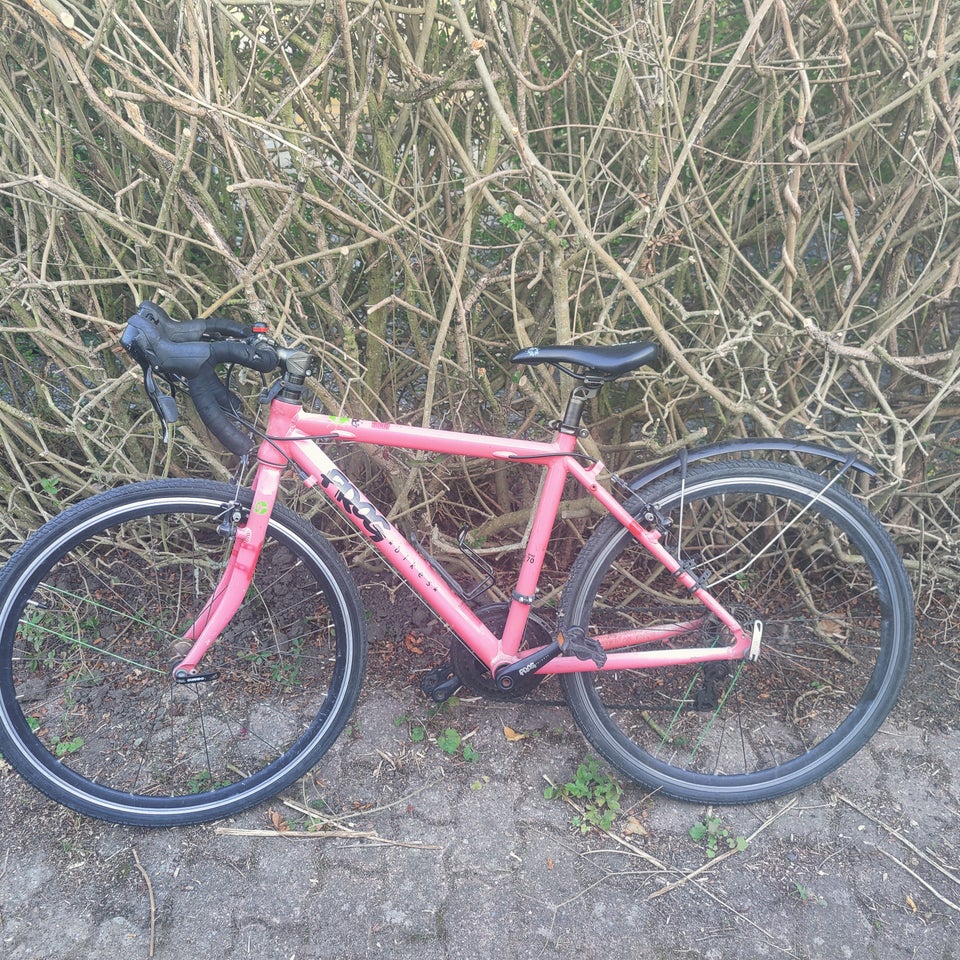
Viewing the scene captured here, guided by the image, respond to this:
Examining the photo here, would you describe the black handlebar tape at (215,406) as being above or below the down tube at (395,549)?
above

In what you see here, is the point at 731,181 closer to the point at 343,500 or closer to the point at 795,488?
the point at 795,488

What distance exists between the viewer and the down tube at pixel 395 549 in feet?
6.42

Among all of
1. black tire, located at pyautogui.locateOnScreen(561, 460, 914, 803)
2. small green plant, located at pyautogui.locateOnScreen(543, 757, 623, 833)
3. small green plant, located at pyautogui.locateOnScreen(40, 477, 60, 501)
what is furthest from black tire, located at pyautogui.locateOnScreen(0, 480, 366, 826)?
black tire, located at pyautogui.locateOnScreen(561, 460, 914, 803)

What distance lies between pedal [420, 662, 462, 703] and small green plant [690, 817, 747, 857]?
35.0 inches

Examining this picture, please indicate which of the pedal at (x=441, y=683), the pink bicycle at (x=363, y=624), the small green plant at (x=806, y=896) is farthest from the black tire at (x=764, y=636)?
the pedal at (x=441, y=683)

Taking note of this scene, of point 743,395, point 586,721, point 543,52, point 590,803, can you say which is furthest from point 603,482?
point 543,52

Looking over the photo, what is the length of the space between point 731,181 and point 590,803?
2112mm

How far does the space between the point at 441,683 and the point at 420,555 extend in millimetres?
501

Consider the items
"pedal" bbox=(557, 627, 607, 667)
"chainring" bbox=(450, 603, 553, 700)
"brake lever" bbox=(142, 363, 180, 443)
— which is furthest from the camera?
"chainring" bbox=(450, 603, 553, 700)

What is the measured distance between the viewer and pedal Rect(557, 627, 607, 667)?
209cm

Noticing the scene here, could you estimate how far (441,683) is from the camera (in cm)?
234

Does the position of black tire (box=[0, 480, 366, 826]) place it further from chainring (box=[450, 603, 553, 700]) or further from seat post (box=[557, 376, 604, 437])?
seat post (box=[557, 376, 604, 437])

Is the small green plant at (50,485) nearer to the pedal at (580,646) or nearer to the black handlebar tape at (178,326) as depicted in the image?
the black handlebar tape at (178,326)

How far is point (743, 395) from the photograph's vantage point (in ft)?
7.50
